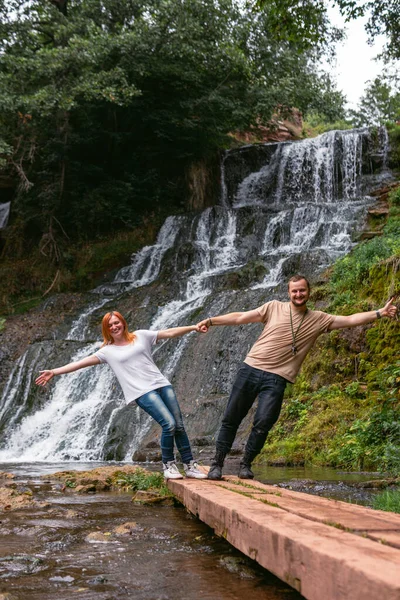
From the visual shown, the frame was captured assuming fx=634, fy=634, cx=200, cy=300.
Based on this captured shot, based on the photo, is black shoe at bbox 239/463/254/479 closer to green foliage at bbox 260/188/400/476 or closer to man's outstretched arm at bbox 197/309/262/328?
man's outstretched arm at bbox 197/309/262/328

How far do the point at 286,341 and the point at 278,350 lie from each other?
104 mm

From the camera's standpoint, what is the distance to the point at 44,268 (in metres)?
25.6

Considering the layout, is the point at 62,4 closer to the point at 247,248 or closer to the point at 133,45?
the point at 133,45

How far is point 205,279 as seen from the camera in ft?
65.9

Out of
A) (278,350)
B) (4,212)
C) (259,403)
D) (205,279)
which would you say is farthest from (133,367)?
(4,212)

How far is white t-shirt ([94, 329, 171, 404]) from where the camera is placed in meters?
5.72

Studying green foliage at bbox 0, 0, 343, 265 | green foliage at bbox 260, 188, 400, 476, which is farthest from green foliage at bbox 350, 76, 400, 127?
green foliage at bbox 260, 188, 400, 476

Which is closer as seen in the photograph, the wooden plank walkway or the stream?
the wooden plank walkway

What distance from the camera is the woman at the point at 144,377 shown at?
5.70m

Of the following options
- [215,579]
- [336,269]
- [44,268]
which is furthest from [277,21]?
[44,268]

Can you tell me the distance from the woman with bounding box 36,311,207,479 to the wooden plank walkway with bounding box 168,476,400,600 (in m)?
1.19

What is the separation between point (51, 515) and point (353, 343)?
709 centimetres

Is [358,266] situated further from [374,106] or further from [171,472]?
[374,106]

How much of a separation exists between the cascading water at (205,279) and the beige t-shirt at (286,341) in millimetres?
6930
